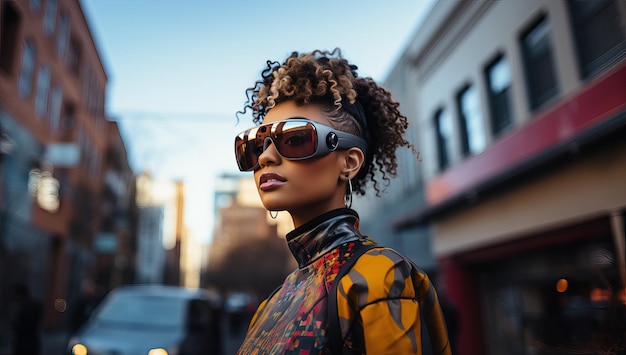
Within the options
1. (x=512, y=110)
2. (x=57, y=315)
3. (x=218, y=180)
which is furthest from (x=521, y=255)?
(x=218, y=180)

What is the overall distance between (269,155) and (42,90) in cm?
1701

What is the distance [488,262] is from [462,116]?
3289 mm

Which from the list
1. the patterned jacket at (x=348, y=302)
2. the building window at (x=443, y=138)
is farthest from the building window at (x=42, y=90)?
the patterned jacket at (x=348, y=302)

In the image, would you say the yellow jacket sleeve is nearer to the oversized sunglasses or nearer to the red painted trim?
the oversized sunglasses

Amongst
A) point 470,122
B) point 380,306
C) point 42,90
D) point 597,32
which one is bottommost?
point 380,306

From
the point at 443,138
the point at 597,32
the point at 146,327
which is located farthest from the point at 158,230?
the point at 597,32

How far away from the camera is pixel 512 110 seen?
9.00 metres

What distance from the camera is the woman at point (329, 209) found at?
1247 millimetres

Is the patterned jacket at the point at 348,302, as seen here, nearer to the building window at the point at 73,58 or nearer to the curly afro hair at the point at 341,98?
the curly afro hair at the point at 341,98

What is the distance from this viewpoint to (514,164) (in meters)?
8.73

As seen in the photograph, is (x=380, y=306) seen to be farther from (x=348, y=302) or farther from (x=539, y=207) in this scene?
(x=539, y=207)

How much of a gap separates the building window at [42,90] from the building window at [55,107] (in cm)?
65

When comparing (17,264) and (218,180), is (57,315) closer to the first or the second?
(17,264)

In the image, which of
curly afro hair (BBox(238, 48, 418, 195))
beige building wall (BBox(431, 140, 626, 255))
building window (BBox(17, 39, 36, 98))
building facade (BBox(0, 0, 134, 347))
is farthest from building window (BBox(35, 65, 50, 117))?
curly afro hair (BBox(238, 48, 418, 195))
